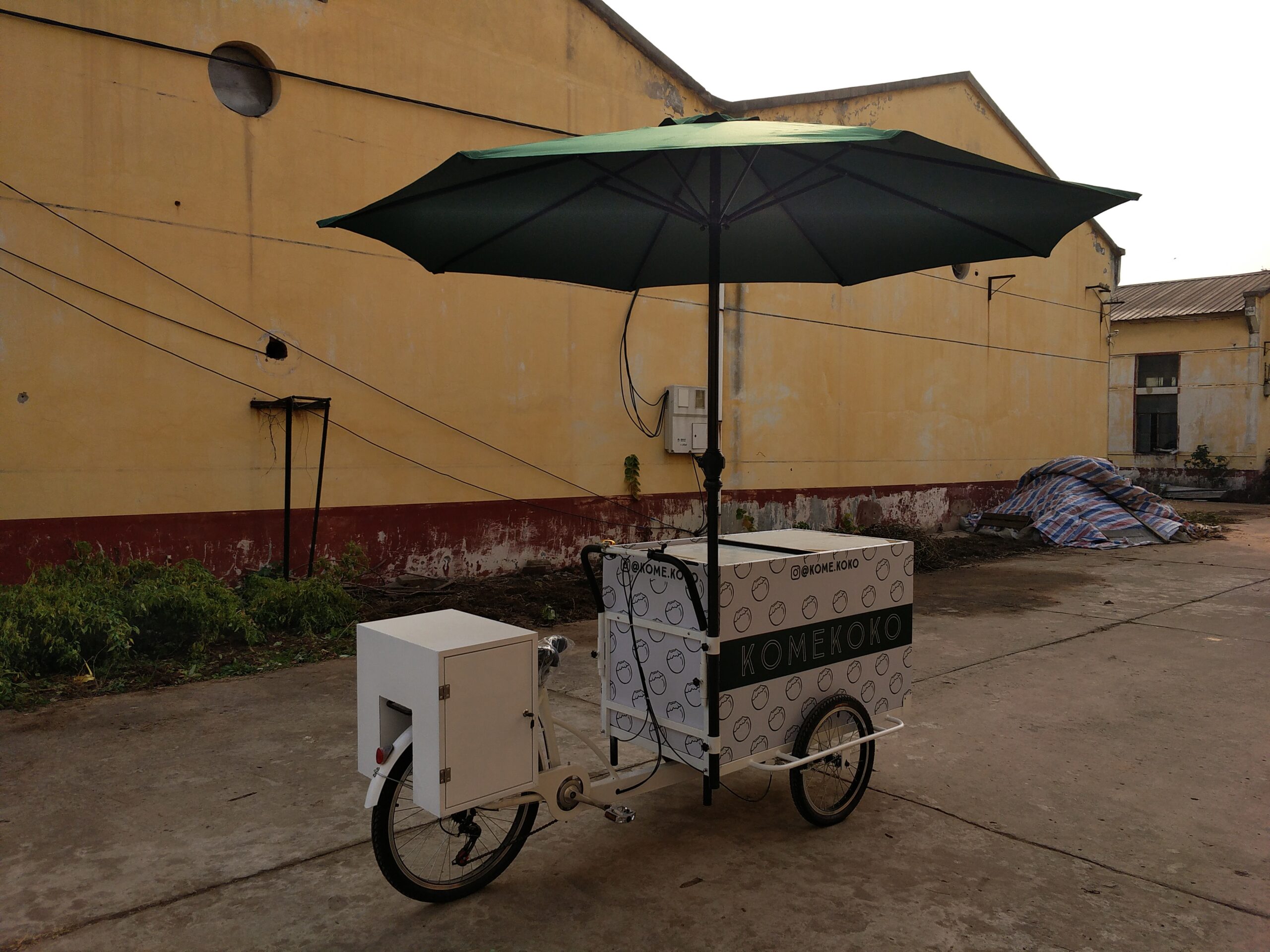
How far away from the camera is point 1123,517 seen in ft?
43.1

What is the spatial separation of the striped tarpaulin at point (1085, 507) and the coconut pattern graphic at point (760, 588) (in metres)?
10.9

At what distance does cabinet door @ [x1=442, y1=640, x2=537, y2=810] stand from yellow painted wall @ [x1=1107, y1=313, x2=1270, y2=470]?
78.8 ft

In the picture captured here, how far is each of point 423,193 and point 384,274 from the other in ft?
16.1

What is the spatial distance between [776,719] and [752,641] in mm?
358

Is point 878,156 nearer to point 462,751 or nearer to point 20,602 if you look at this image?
point 462,751

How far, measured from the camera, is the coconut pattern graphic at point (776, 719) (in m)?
3.43

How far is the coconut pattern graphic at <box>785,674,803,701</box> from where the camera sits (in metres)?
3.47

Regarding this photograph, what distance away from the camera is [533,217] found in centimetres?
384

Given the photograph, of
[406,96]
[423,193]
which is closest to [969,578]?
[406,96]

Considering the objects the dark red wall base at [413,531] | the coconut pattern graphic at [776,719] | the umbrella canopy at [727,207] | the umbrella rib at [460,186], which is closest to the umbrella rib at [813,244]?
the umbrella canopy at [727,207]

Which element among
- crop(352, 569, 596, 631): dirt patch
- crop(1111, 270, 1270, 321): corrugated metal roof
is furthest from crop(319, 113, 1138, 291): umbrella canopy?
crop(1111, 270, 1270, 321): corrugated metal roof

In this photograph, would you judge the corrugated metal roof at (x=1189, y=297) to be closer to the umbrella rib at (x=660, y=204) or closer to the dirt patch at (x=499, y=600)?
the dirt patch at (x=499, y=600)

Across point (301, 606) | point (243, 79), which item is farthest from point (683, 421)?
point (243, 79)

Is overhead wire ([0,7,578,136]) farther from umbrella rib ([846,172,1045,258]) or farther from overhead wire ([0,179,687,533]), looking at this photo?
umbrella rib ([846,172,1045,258])
